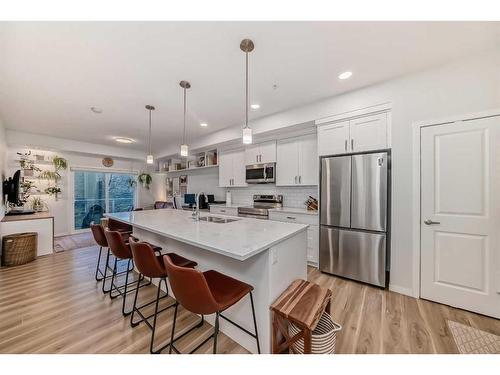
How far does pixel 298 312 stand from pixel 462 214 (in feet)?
6.91

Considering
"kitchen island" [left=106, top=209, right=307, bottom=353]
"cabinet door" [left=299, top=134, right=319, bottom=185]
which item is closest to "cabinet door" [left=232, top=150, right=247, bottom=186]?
"cabinet door" [left=299, top=134, right=319, bottom=185]

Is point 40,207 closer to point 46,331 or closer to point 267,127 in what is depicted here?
point 46,331

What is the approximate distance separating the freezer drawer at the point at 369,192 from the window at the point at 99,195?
6917 mm

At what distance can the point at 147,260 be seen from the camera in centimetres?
167

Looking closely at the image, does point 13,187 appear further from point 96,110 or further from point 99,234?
point 99,234

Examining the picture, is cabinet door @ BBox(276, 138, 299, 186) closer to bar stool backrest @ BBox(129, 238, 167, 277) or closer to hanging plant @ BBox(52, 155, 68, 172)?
bar stool backrest @ BBox(129, 238, 167, 277)

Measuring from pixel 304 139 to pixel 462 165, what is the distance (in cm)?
207

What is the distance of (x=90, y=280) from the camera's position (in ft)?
9.30

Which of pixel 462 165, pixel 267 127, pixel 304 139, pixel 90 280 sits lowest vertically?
pixel 90 280

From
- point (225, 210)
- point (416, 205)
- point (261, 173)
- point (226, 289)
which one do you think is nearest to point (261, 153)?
point (261, 173)

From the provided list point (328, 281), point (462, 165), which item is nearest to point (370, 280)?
point (328, 281)

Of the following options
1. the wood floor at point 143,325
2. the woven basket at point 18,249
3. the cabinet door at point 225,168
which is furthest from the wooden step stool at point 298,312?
the woven basket at point 18,249

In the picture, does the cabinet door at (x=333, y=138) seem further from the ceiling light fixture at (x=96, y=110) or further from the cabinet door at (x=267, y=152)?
the ceiling light fixture at (x=96, y=110)

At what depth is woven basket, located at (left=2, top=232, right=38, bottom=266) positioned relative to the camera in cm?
330
